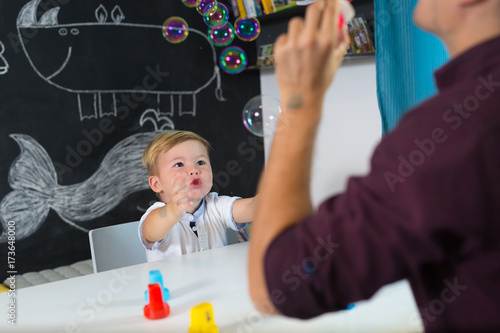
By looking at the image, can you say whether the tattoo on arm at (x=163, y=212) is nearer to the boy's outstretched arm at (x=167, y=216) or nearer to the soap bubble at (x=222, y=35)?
the boy's outstretched arm at (x=167, y=216)

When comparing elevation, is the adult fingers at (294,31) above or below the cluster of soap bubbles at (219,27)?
below

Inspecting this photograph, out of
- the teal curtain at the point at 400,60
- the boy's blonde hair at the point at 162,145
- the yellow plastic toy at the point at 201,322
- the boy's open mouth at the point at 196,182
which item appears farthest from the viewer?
the teal curtain at the point at 400,60

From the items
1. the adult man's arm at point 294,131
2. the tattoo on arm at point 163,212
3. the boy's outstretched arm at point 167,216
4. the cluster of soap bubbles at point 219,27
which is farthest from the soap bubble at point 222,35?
the adult man's arm at point 294,131

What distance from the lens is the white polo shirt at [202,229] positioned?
1887 mm

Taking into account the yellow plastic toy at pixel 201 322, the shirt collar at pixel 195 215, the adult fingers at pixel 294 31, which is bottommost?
the yellow plastic toy at pixel 201 322

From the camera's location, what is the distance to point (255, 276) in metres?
0.48

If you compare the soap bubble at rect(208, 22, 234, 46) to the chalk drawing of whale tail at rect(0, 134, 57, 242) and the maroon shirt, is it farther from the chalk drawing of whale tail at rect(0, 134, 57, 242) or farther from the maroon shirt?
the maroon shirt

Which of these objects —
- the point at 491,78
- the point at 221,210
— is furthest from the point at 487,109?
the point at 221,210

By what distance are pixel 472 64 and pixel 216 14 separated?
2235 mm

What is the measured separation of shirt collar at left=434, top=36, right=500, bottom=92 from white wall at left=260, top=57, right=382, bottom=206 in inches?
109

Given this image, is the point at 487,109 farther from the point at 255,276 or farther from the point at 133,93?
the point at 133,93

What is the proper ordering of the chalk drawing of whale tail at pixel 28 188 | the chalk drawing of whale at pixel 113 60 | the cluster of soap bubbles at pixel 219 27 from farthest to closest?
the chalk drawing of whale at pixel 113 60 < the chalk drawing of whale tail at pixel 28 188 < the cluster of soap bubbles at pixel 219 27

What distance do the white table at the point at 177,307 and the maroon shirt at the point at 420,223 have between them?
23.2 inches

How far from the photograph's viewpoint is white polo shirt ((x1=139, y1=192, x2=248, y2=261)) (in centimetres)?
189
